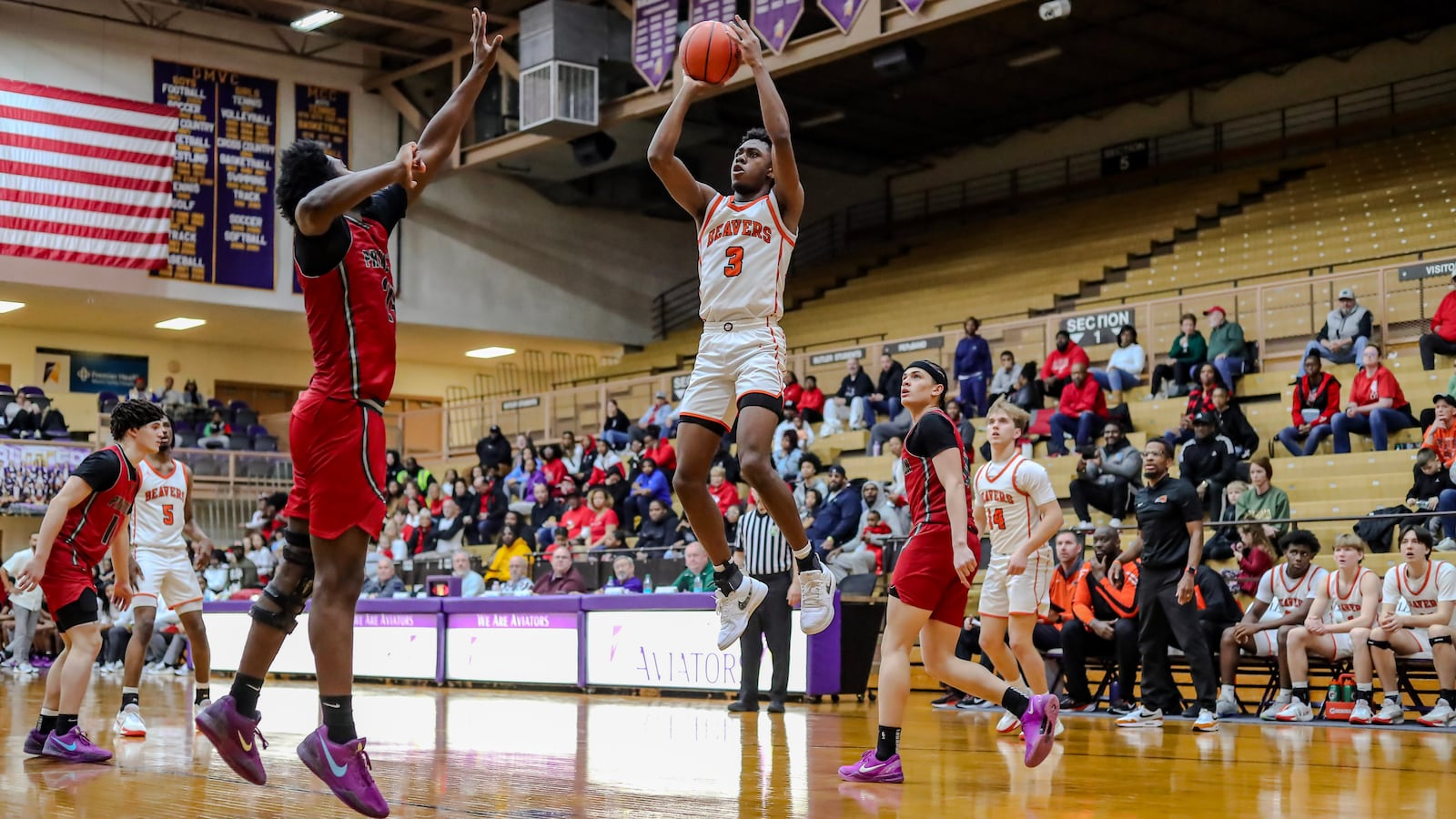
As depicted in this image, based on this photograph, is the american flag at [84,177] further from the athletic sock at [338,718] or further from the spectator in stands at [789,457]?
the athletic sock at [338,718]

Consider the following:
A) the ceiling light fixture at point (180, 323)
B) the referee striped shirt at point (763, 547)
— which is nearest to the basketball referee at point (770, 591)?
the referee striped shirt at point (763, 547)

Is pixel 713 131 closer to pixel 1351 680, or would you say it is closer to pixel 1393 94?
pixel 1393 94

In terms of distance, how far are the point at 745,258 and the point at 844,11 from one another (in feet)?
46.5

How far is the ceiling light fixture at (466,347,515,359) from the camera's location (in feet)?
104

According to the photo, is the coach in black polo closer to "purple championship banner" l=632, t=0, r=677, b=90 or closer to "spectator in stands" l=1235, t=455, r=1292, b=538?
"spectator in stands" l=1235, t=455, r=1292, b=538

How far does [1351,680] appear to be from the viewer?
11.1 metres

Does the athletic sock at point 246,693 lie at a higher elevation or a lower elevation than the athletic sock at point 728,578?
lower

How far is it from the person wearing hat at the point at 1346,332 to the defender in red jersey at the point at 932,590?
10.3 meters

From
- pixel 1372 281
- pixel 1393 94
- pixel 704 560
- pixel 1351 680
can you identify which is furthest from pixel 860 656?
pixel 1393 94

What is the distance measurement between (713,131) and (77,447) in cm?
1289

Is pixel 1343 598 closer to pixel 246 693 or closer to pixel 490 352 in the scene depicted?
pixel 246 693

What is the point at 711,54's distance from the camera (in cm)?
609

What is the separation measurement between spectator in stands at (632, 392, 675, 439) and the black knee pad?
14793mm

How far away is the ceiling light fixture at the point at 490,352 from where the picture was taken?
3184cm
